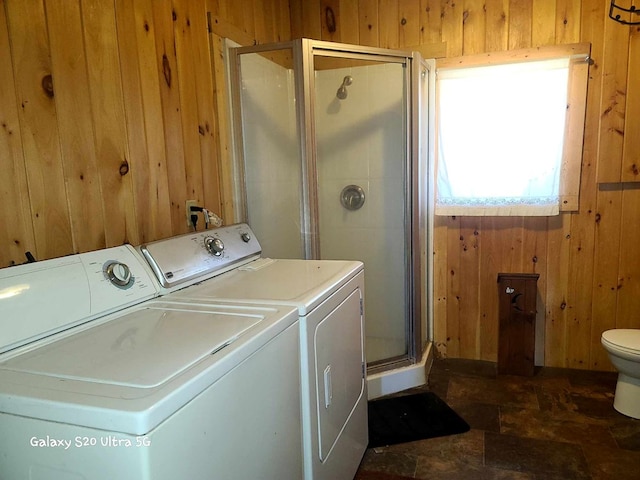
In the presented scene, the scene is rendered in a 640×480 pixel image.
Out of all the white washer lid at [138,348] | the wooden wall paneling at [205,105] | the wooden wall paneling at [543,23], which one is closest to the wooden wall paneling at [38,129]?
the white washer lid at [138,348]

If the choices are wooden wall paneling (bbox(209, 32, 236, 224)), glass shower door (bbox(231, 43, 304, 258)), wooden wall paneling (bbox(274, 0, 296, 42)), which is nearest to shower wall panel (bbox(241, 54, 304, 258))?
glass shower door (bbox(231, 43, 304, 258))

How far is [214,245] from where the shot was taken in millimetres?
1736

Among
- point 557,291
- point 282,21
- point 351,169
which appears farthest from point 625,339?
point 282,21

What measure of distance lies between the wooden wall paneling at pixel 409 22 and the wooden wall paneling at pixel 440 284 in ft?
3.56

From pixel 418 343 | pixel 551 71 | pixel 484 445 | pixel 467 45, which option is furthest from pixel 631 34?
pixel 484 445

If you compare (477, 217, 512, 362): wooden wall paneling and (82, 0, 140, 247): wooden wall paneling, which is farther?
(477, 217, 512, 362): wooden wall paneling

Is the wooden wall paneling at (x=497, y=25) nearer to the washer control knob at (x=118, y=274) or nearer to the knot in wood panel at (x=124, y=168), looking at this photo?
the knot in wood panel at (x=124, y=168)

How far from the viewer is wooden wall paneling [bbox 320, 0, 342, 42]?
9.21ft

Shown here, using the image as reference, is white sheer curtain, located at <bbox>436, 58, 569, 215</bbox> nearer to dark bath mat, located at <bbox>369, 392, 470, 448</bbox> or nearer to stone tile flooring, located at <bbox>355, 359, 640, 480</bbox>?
stone tile flooring, located at <bbox>355, 359, 640, 480</bbox>

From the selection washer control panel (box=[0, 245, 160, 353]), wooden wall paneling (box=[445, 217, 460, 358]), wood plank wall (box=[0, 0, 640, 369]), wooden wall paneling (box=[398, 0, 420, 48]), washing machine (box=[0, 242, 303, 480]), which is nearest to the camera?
washing machine (box=[0, 242, 303, 480])

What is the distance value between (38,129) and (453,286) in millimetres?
2353

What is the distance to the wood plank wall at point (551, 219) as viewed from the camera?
241 cm

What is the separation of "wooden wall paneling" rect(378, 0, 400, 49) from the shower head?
39 centimetres

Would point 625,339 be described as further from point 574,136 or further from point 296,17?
point 296,17
